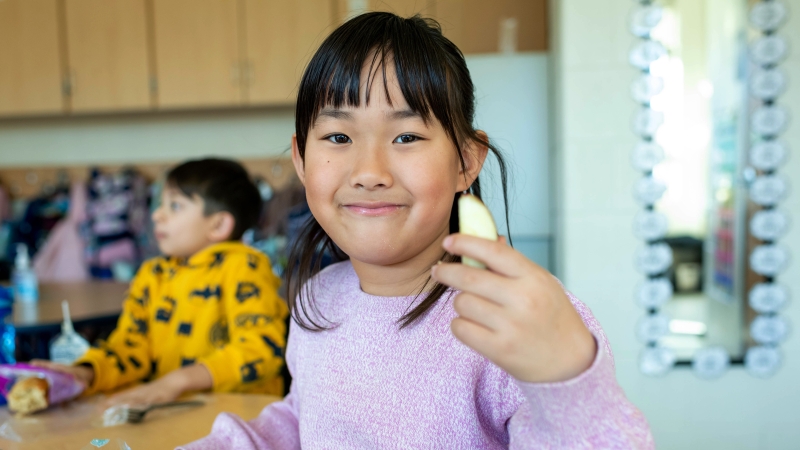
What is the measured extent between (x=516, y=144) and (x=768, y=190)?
3.07 feet

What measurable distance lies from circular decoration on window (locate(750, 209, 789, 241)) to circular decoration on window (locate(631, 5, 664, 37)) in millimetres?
713

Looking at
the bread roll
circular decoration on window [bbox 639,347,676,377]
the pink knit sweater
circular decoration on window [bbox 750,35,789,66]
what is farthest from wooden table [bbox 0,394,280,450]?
circular decoration on window [bbox 750,35,789,66]

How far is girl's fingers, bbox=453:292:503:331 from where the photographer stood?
0.40m

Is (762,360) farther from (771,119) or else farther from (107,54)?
(107,54)

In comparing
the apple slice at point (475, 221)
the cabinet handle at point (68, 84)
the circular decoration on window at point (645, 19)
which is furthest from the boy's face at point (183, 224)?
the cabinet handle at point (68, 84)

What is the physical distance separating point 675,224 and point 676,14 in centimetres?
A: 70

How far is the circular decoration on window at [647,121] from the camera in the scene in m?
2.06

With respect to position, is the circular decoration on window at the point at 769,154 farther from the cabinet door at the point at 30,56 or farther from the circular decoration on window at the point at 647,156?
the cabinet door at the point at 30,56

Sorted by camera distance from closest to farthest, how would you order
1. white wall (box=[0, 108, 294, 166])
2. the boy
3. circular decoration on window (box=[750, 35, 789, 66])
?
the boy, circular decoration on window (box=[750, 35, 789, 66]), white wall (box=[0, 108, 294, 166])

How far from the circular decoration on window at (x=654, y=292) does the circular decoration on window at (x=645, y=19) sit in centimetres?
83

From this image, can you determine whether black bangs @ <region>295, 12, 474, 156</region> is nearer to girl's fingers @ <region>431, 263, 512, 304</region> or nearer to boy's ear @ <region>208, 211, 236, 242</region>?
girl's fingers @ <region>431, 263, 512, 304</region>

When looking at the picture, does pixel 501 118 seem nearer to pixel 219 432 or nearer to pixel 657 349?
pixel 657 349

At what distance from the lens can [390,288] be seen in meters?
0.67

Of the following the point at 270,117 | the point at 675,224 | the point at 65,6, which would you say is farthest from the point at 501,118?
the point at 65,6
